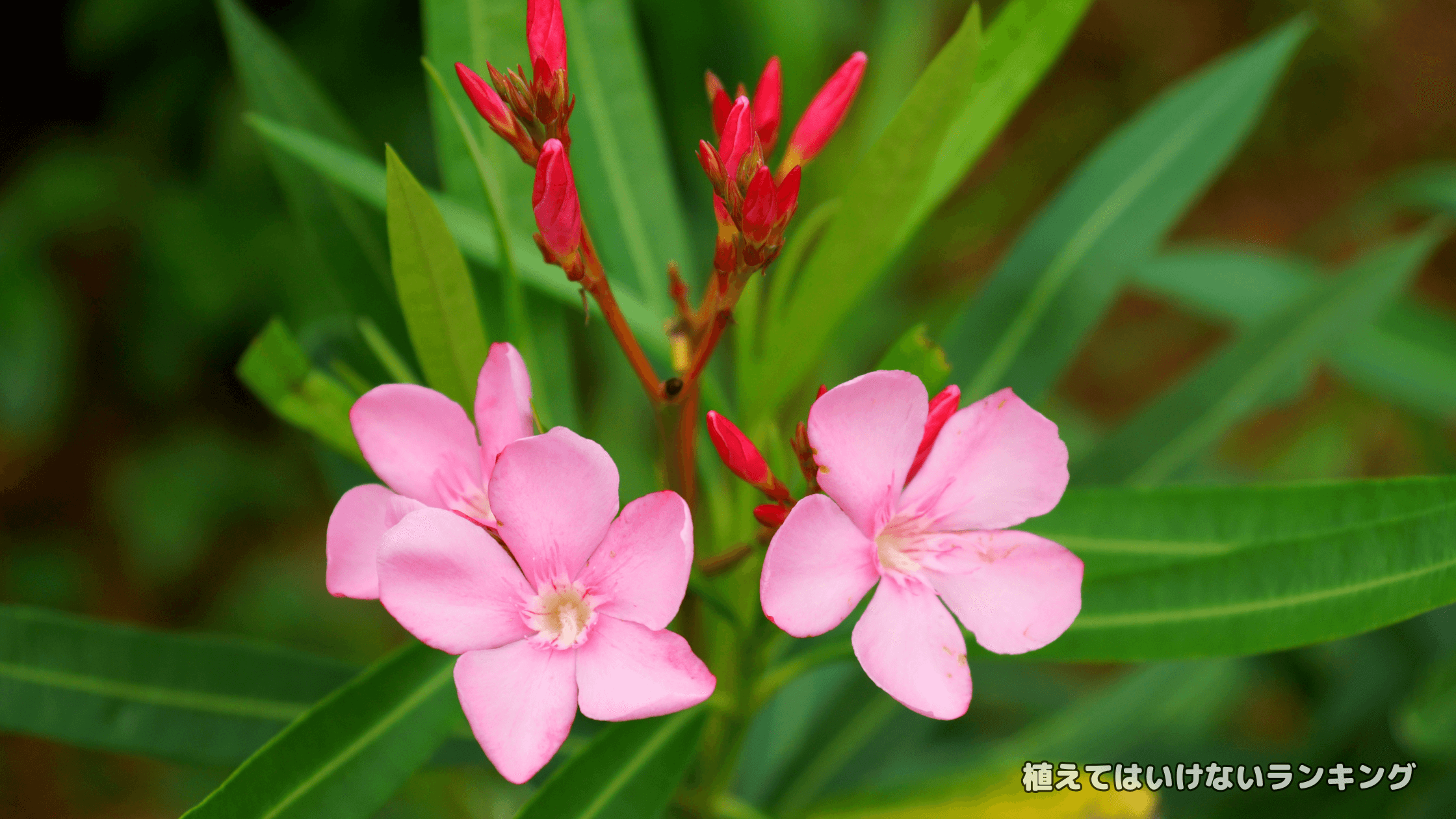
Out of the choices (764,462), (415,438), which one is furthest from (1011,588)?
(415,438)

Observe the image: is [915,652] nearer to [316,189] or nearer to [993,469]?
[993,469]

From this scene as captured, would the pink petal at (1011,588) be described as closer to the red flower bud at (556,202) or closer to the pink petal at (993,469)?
the pink petal at (993,469)

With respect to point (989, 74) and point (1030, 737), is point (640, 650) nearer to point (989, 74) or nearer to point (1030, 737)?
point (989, 74)

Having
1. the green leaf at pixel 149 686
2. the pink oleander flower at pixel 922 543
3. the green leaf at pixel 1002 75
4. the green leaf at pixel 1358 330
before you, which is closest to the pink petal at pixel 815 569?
the pink oleander flower at pixel 922 543

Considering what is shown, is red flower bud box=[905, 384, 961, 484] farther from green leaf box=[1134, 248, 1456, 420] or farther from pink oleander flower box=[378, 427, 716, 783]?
green leaf box=[1134, 248, 1456, 420]

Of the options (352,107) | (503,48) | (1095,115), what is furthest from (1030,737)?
(1095,115)

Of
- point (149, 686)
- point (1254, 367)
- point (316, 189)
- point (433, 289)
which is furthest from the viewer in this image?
point (1254, 367)
